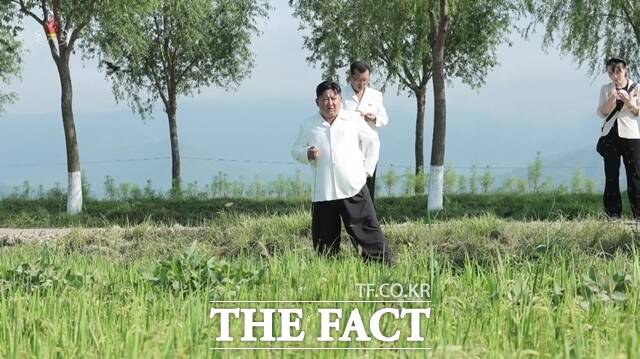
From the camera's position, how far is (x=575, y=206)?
1579 cm

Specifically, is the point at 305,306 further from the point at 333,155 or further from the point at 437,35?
the point at 437,35

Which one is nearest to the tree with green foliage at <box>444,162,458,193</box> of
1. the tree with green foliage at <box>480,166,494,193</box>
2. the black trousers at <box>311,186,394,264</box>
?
the tree with green foliage at <box>480,166,494,193</box>

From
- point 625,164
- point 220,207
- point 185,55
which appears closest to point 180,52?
point 185,55

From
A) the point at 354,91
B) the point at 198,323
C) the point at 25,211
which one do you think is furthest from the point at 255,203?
the point at 198,323

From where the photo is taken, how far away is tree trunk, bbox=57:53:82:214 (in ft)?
61.7

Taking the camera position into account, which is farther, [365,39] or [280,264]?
[365,39]

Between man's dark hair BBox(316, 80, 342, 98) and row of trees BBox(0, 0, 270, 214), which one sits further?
row of trees BBox(0, 0, 270, 214)

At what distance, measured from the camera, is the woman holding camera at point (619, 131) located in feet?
35.1

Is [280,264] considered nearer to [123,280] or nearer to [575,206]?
[123,280]

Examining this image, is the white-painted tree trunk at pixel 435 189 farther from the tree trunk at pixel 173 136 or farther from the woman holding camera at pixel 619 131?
the tree trunk at pixel 173 136

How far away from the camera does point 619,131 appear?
11125 mm

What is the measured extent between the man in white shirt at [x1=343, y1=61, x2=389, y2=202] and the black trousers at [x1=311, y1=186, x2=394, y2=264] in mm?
1602

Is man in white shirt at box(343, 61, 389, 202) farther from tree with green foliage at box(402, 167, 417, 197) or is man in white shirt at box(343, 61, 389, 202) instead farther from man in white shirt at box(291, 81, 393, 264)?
tree with green foliage at box(402, 167, 417, 197)

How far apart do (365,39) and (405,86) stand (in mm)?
2519
